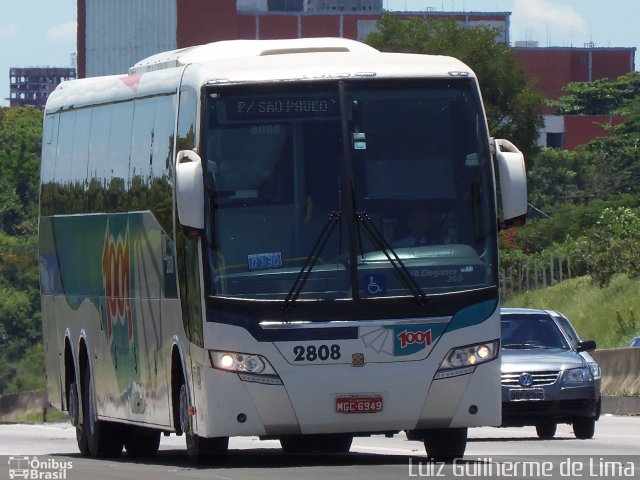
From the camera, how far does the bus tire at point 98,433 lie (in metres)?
19.9

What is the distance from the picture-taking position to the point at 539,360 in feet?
73.3

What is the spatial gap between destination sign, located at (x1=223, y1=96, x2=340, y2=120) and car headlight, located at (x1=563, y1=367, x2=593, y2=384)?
769 cm

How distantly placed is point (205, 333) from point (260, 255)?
78 cm

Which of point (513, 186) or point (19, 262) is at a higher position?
point (513, 186)

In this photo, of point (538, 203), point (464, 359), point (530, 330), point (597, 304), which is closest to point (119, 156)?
point (464, 359)

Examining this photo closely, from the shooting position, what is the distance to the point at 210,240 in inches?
598

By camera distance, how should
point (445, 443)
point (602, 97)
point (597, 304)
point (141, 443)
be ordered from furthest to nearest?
point (602, 97) → point (597, 304) → point (141, 443) → point (445, 443)

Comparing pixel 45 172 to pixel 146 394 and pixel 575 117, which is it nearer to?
pixel 146 394

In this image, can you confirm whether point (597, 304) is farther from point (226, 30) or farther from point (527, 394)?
point (226, 30)

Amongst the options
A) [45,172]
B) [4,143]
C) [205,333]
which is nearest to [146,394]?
[205,333]
